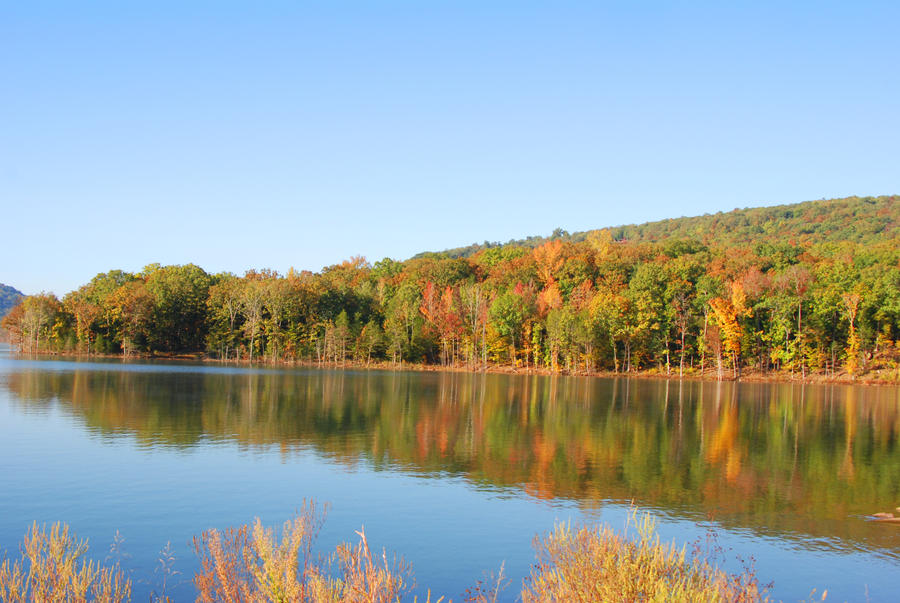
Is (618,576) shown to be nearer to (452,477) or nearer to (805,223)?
(452,477)

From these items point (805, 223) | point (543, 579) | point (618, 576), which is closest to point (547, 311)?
point (805, 223)

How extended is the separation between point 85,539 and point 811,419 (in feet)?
123

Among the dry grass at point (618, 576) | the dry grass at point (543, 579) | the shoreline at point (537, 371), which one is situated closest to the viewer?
the dry grass at point (543, 579)

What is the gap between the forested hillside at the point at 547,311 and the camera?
80.0 metres

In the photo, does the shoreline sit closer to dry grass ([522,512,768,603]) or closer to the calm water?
the calm water

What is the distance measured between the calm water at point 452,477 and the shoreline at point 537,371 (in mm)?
34726

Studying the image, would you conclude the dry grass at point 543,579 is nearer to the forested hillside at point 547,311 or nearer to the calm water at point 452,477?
the calm water at point 452,477

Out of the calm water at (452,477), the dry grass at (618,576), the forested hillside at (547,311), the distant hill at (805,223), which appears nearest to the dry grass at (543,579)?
the dry grass at (618,576)

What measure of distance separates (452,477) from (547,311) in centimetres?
7535

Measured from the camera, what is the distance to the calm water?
48.2ft

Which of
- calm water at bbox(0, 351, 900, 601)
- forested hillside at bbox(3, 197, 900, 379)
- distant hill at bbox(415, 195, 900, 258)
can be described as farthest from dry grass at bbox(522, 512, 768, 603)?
distant hill at bbox(415, 195, 900, 258)

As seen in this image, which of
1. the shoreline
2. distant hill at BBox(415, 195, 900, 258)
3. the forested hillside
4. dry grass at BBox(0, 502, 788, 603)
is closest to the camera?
dry grass at BBox(0, 502, 788, 603)

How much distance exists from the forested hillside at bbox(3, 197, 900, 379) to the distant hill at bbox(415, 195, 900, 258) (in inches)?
74.9

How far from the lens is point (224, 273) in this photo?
5157 inches
